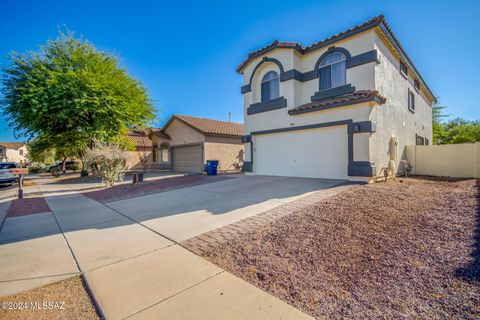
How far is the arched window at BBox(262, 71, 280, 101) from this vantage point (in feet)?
42.3

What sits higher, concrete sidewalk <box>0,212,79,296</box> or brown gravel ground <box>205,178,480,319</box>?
brown gravel ground <box>205,178,480,319</box>

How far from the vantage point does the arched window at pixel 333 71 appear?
10.8 metres

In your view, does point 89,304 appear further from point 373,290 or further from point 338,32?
point 338,32

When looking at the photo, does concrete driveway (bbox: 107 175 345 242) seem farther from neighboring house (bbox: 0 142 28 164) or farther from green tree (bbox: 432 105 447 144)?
neighboring house (bbox: 0 142 28 164)

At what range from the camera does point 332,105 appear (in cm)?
1000

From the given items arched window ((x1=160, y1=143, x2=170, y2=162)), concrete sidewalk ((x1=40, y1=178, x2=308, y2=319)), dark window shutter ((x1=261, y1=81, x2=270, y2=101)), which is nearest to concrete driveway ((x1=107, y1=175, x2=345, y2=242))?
concrete sidewalk ((x1=40, y1=178, x2=308, y2=319))

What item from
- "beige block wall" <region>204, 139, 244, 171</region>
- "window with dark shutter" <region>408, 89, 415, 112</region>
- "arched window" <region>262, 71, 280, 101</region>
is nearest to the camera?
"arched window" <region>262, 71, 280, 101</region>

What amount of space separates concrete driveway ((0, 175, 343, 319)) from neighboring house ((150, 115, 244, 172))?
38.2ft

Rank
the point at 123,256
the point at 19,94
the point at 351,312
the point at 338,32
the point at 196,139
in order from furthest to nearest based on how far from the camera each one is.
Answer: the point at 196,139, the point at 19,94, the point at 338,32, the point at 123,256, the point at 351,312

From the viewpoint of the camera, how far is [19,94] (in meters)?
15.2

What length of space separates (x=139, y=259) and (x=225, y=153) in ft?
52.9

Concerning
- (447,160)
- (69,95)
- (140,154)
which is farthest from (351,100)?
(140,154)

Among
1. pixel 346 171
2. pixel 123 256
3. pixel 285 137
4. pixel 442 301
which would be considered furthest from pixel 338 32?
pixel 123 256

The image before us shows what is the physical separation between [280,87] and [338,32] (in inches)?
150
